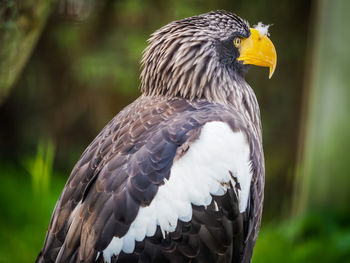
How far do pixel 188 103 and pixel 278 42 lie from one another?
13.4ft

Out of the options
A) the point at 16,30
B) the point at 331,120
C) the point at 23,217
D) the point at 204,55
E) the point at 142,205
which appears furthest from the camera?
the point at 23,217

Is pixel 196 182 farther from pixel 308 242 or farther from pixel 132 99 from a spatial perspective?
pixel 132 99

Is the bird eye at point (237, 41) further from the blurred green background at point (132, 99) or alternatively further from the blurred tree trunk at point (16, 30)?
the blurred green background at point (132, 99)

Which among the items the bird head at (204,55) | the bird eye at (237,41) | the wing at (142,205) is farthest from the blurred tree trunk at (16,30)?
the bird eye at (237,41)

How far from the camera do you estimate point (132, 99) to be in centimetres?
698

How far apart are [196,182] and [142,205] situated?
0.94 ft

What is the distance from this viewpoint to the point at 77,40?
23.0 feet

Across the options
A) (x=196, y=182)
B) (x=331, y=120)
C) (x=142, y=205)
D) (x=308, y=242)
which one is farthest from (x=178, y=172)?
(x=331, y=120)

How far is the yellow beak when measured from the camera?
10.4ft

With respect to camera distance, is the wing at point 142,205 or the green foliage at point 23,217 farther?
the green foliage at point 23,217

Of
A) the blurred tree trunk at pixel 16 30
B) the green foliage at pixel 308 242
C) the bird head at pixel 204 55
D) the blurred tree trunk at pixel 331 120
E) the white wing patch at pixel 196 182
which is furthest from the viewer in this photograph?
the blurred tree trunk at pixel 331 120

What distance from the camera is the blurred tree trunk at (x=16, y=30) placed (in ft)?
10.8

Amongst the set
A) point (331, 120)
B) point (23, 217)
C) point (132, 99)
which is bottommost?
point (23, 217)

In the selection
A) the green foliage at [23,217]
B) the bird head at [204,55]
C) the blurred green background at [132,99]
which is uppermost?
the bird head at [204,55]
